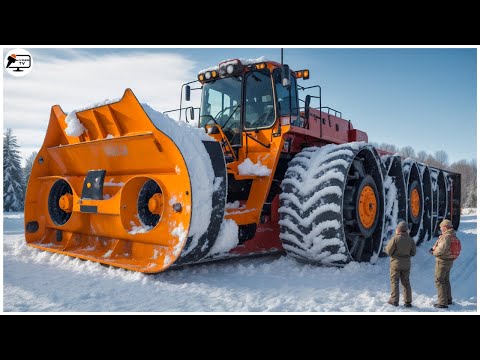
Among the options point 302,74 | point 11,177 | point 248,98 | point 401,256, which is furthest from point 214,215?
point 11,177

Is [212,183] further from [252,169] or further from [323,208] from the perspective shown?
[323,208]

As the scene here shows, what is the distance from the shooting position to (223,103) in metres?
6.92

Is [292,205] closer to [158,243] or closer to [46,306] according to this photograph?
[158,243]

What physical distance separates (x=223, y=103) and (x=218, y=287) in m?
3.37

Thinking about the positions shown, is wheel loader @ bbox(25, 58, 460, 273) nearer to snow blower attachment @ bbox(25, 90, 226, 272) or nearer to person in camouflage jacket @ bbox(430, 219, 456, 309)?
snow blower attachment @ bbox(25, 90, 226, 272)

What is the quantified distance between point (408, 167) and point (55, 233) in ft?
23.0

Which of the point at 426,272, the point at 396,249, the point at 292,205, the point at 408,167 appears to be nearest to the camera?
the point at 396,249

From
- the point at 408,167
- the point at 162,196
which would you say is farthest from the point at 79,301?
the point at 408,167

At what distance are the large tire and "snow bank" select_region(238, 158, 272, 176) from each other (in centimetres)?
29

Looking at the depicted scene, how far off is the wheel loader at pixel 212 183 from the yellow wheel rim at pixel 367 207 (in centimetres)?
3

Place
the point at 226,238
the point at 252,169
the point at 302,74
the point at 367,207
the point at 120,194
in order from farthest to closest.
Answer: the point at 302,74
the point at 367,207
the point at 252,169
the point at 120,194
the point at 226,238

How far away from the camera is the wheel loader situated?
4.78 m

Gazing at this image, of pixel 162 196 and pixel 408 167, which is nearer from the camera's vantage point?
pixel 162 196

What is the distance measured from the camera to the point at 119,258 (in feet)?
17.4
